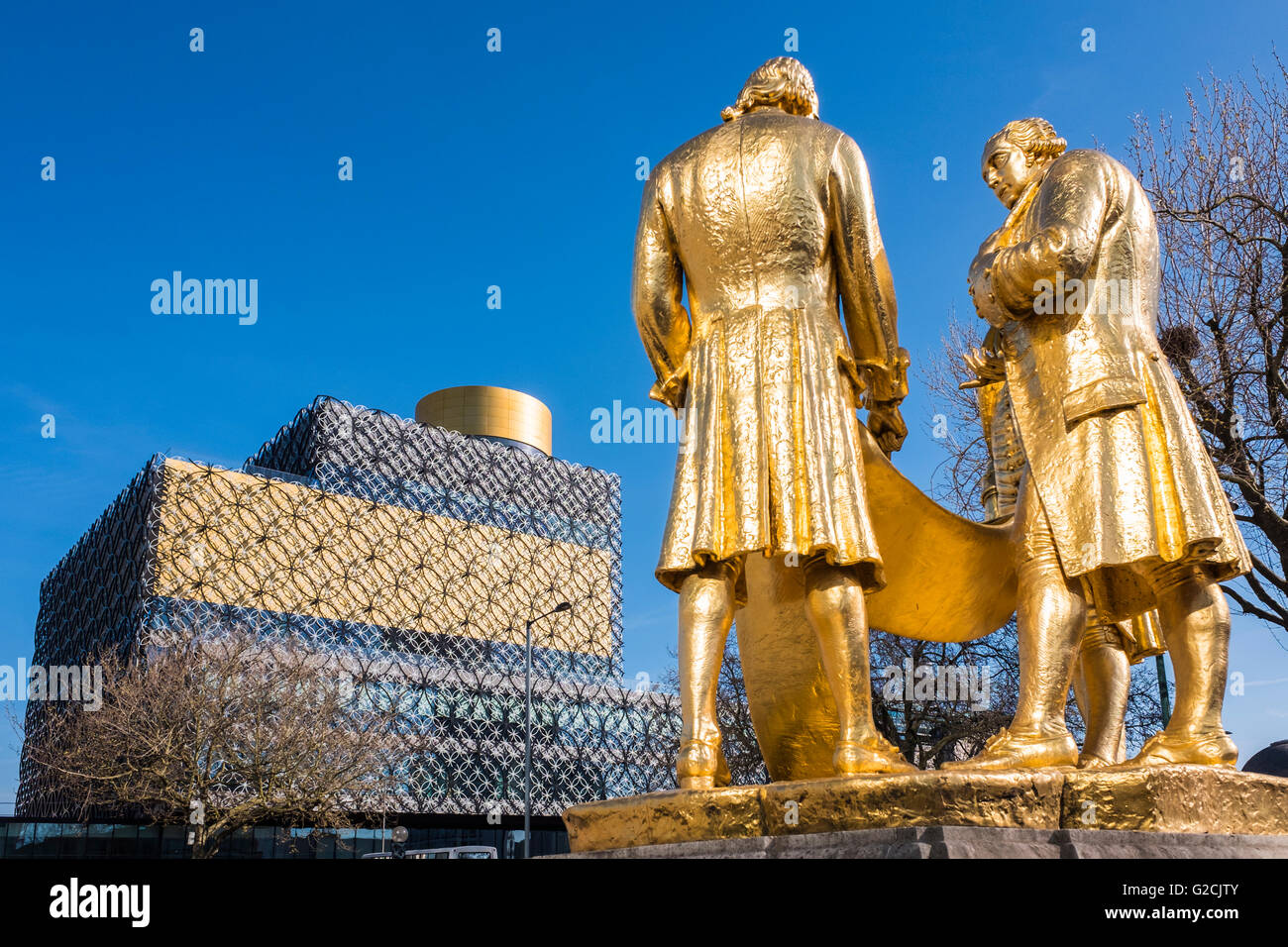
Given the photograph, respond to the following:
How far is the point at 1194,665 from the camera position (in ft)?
13.6

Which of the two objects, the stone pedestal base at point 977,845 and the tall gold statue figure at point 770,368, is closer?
the stone pedestal base at point 977,845

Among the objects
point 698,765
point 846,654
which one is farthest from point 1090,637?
point 698,765

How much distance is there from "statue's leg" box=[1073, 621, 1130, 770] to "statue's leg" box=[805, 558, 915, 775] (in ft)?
4.82

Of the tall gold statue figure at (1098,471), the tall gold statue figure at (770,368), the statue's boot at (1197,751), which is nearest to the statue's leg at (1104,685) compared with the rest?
the tall gold statue figure at (1098,471)

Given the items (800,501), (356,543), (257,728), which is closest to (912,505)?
(800,501)

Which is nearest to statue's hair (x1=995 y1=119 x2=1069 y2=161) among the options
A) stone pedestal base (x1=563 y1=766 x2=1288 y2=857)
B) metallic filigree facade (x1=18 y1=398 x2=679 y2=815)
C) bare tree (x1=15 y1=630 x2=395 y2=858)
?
stone pedestal base (x1=563 y1=766 x2=1288 y2=857)

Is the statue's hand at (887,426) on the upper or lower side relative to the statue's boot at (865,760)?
upper

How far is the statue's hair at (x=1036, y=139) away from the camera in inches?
205

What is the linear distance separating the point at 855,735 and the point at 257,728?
30443mm

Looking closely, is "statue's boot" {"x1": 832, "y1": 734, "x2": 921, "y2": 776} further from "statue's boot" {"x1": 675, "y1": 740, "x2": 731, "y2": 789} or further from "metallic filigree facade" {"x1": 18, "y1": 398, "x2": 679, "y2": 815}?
"metallic filigree facade" {"x1": 18, "y1": 398, "x2": 679, "y2": 815}

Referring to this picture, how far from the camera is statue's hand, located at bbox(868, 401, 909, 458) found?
4.63m

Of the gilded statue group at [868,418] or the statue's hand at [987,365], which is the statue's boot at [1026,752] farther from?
the statue's hand at [987,365]

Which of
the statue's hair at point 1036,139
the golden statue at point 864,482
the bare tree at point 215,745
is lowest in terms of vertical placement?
the bare tree at point 215,745
